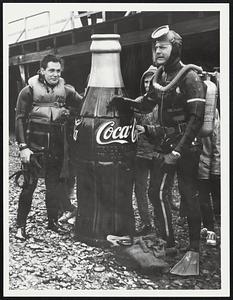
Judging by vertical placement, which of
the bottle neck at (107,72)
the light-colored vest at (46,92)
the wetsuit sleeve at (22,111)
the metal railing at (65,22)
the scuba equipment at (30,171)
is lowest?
the scuba equipment at (30,171)

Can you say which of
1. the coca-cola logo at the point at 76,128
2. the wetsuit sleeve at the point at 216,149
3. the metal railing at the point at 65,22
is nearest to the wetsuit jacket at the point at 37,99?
the coca-cola logo at the point at 76,128

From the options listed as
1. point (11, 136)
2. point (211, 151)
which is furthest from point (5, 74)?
point (211, 151)

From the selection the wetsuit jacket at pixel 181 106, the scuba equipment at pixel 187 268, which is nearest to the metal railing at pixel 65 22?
the wetsuit jacket at pixel 181 106

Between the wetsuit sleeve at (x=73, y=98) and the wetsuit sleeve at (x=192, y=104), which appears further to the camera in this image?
the wetsuit sleeve at (x=73, y=98)

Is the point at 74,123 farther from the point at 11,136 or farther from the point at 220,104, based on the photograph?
the point at 220,104

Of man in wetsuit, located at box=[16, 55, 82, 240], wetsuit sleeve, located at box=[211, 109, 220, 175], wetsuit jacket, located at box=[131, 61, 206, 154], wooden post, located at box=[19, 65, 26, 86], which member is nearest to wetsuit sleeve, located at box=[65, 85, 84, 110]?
man in wetsuit, located at box=[16, 55, 82, 240]

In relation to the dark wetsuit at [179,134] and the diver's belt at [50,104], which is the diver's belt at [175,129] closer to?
the dark wetsuit at [179,134]

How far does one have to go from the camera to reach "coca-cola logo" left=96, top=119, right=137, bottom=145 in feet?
14.4

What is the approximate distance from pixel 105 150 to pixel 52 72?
0.74 meters

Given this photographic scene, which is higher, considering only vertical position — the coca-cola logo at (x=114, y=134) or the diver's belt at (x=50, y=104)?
the diver's belt at (x=50, y=104)

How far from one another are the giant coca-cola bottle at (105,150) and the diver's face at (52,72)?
0.88ft

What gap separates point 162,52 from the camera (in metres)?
4.42

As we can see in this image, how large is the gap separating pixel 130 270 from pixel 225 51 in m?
1.84

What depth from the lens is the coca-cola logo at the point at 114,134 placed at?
14.4ft
